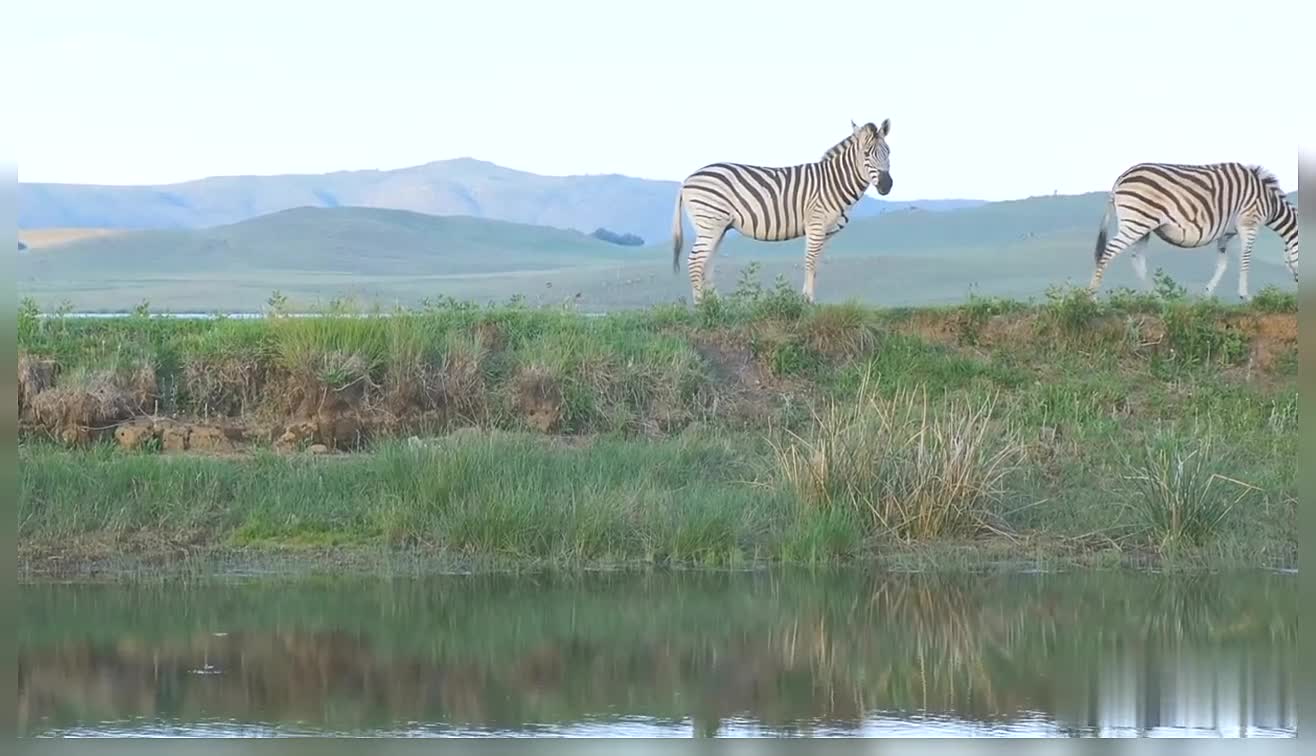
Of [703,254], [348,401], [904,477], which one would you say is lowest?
[904,477]

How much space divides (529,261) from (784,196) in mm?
30943

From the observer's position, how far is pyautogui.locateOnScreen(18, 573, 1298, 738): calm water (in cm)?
836

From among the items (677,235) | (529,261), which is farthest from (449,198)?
(677,235)

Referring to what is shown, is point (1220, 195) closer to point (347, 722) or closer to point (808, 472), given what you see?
point (808, 472)

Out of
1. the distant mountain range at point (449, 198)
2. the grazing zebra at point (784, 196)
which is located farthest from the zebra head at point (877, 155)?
the distant mountain range at point (449, 198)

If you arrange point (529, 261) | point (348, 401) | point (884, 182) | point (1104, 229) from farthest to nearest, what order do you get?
point (529, 261)
point (1104, 229)
point (884, 182)
point (348, 401)

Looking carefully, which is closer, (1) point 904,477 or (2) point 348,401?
(1) point 904,477

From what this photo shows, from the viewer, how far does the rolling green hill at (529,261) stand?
36.2m

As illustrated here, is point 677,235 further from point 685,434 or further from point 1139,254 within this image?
point 685,434

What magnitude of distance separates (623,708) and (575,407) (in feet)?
23.8

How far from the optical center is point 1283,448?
14.5 m

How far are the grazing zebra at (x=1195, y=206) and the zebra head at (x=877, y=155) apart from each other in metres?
2.37

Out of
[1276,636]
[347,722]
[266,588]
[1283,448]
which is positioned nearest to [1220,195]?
[1283,448]

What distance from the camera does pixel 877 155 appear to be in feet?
65.2
